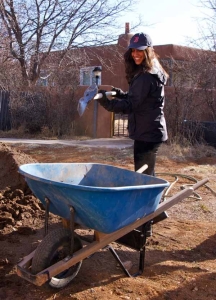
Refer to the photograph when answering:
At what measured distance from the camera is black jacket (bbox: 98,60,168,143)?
376cm

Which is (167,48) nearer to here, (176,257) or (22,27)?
(22,27)

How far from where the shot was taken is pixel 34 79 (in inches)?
703

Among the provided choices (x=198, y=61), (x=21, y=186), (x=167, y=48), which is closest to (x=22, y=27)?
(x=167, y=48)

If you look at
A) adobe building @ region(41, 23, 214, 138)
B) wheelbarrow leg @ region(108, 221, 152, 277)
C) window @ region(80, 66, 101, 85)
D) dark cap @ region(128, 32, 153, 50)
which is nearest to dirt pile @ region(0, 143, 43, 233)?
wheelbarrow leg @ region(108, 221, 152, 277)

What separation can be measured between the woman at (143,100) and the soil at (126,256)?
85 centimetres

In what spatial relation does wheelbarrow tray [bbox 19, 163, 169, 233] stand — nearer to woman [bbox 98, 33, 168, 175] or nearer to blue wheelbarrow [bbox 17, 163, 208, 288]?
blue wheelbarrow [bbox 17, 163, 208, 288]

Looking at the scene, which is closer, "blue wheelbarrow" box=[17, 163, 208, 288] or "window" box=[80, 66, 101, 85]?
"blue wheelbarrow" box=[17, 163, 208, 288]

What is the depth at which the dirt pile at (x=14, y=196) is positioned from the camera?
15.2 ft

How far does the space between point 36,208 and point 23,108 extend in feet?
34.5

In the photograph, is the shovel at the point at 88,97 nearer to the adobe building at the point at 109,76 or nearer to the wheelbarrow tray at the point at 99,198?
the wheelbarrow tray at the point at 99,198

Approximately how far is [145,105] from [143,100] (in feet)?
0.35

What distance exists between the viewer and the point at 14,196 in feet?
17.0

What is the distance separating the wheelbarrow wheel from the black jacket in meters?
1.18

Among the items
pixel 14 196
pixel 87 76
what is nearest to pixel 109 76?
pixel 87 76
